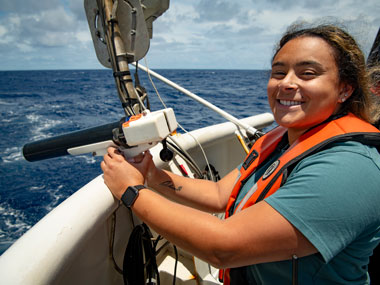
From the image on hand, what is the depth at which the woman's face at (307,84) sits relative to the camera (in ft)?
3.28

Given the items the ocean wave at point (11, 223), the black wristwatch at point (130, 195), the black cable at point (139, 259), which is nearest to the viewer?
the black wristwatch at point (130, 195)

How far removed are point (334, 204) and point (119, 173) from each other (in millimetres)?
808

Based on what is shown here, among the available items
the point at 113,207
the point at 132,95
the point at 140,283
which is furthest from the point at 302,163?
the point at 140,283

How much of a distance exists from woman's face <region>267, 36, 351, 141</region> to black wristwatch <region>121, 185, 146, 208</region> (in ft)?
2.13

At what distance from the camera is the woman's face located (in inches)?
39.4

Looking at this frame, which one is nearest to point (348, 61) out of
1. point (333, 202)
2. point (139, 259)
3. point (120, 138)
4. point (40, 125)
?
point (333, 202)

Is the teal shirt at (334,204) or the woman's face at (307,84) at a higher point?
the woman's face at (307,84)

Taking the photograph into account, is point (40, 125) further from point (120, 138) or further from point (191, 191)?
point (120, 138)

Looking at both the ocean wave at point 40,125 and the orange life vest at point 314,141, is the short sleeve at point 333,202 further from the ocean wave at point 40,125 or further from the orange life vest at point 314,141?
the ocean wave at point 40,125

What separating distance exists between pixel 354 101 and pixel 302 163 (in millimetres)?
444

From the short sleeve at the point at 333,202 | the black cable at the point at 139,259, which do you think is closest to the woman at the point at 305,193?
the short sleeve at the point at 333,202

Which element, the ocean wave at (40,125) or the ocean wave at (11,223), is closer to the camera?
the ocean wave at (11,223)

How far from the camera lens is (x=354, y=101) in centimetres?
111

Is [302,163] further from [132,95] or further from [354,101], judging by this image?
[132,95]
